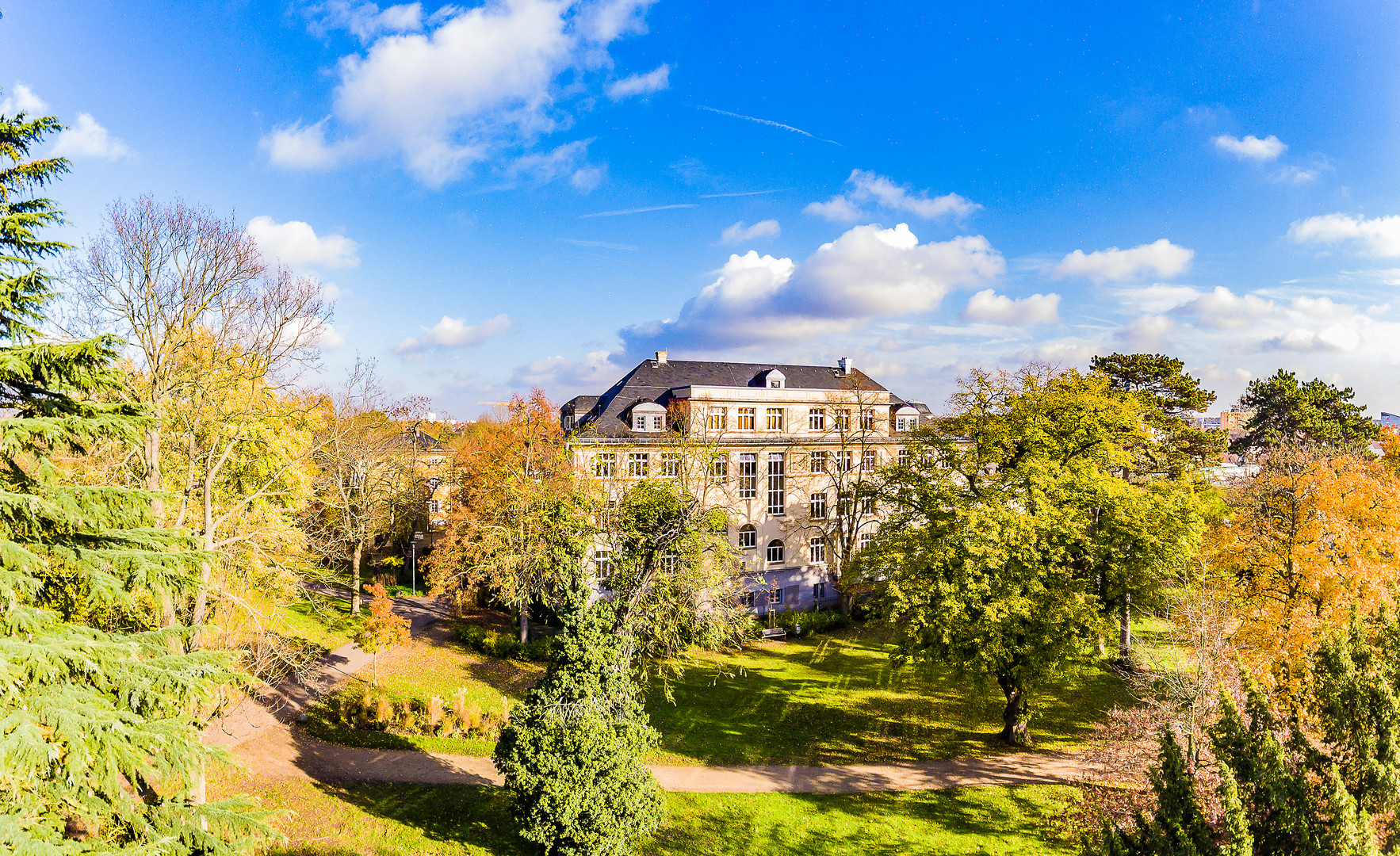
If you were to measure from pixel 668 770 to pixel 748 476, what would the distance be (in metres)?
21.2

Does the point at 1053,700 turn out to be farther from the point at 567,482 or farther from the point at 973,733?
the point at 567,482

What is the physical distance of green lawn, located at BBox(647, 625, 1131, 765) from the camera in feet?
69.9

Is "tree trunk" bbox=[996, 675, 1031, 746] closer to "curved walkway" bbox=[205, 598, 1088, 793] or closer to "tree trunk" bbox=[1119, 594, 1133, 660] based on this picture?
"curved walkway" bbox=[205, 598, 1088, 793]

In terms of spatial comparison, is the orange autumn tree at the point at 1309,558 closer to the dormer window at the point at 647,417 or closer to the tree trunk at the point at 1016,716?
the tree trunk at the point at 1016,716

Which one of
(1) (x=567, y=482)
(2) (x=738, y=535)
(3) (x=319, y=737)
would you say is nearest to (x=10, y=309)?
(3) (x=319, y=737)

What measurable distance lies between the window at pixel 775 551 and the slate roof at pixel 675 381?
10.2 m

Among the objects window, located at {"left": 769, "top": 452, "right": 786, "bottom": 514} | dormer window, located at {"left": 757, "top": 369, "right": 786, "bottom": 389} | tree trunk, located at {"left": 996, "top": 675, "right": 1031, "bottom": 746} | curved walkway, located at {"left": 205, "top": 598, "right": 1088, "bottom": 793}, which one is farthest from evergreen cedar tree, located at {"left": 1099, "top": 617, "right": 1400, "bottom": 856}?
dormer window, located at {"left": 757, "top": 369, "right": 786, "bottom": 389}

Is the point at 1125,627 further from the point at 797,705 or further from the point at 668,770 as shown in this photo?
the point at 668,770

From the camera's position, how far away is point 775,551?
131 feet

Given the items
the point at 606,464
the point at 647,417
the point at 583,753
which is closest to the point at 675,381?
the point at 647,417

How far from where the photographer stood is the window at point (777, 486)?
40.1 m

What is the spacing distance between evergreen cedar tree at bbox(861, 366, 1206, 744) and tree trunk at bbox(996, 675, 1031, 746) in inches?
2.0

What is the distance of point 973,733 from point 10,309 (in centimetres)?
2675

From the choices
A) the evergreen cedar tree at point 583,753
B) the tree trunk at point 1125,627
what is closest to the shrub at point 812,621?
the tree trunk at point 1125,627
